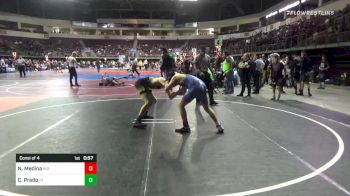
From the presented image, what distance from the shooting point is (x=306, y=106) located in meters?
11.2

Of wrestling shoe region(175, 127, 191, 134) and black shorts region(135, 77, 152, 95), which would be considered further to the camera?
black shorts region(135, 77, 152, 95)

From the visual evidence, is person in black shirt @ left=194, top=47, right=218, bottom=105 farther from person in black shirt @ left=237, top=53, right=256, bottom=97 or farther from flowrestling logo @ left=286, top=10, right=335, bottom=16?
flowrestling logo @ left=286, top=10, right=335, bottom=16

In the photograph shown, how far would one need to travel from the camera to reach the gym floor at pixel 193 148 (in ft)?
13.9

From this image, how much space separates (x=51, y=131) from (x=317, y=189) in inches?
215

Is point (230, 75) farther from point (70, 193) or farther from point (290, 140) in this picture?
point (70, 193)
